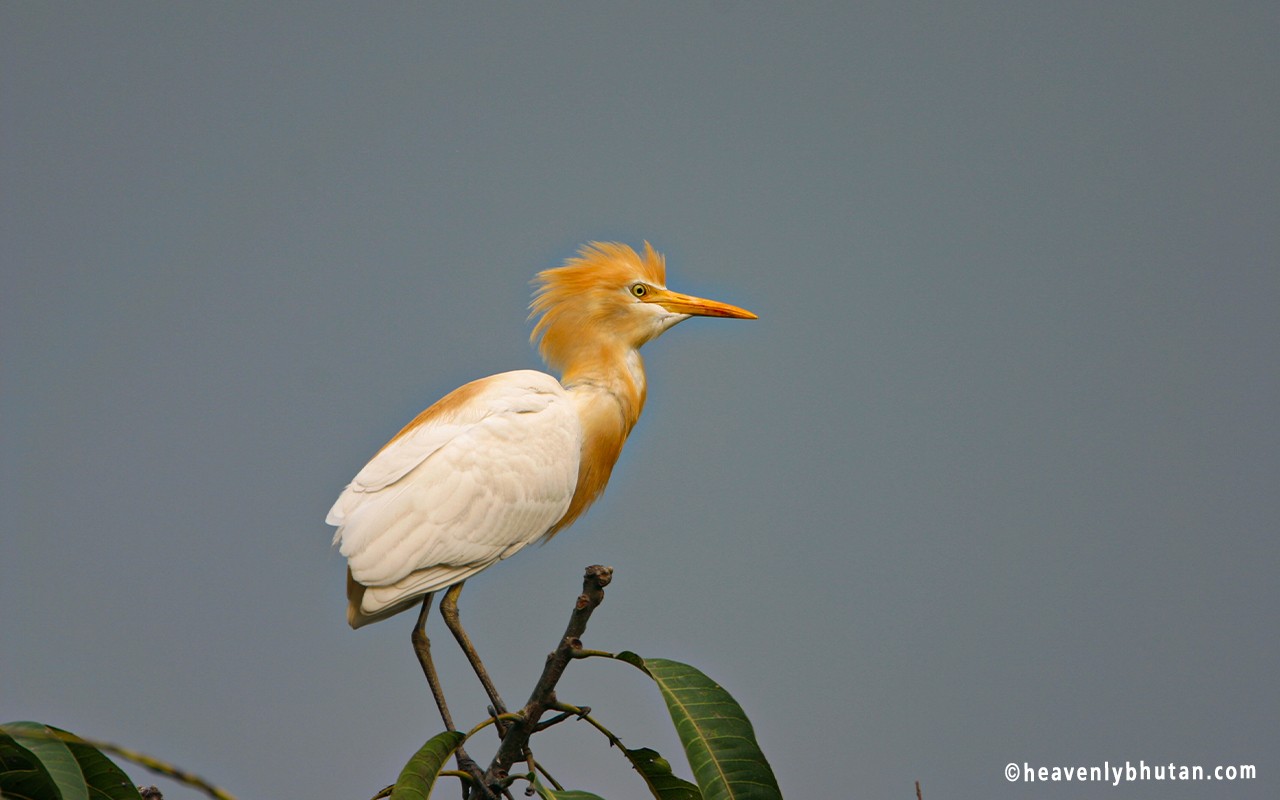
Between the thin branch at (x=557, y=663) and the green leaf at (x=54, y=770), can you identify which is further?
the thin branch at (x=557, y=663)

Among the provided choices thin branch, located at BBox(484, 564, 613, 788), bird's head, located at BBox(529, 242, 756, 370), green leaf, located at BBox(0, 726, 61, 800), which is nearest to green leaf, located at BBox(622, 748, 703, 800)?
thin branch, located at BBox(484, 564, 613, 788)

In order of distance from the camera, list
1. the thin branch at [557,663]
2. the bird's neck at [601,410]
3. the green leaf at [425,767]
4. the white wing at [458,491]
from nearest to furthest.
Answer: the green leaf at [425,767] < the thin branch at [557,663] < the white wing at [458,491] < the bird's neck at [601,410]

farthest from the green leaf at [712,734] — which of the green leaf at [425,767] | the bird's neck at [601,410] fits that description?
the bird's neck at [601,410]

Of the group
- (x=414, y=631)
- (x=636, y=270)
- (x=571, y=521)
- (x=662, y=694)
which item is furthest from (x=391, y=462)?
(x=662, y=694)

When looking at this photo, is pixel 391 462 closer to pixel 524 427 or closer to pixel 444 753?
pixel 524 427

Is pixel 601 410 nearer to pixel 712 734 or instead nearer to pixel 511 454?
pixel 511 454

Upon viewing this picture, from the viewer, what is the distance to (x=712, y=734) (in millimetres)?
1974

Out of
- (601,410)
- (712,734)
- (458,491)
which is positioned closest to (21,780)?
(712,734)

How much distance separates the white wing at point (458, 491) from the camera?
2.80 m

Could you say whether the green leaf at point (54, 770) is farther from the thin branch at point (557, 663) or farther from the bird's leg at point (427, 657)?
the bird's leg at point (427, 657)

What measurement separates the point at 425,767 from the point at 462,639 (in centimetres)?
94

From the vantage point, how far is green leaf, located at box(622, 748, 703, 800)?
219 centimetres

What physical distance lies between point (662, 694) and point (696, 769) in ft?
0.56

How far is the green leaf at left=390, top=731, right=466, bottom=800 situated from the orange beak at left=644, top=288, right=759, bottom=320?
68.6 inches
